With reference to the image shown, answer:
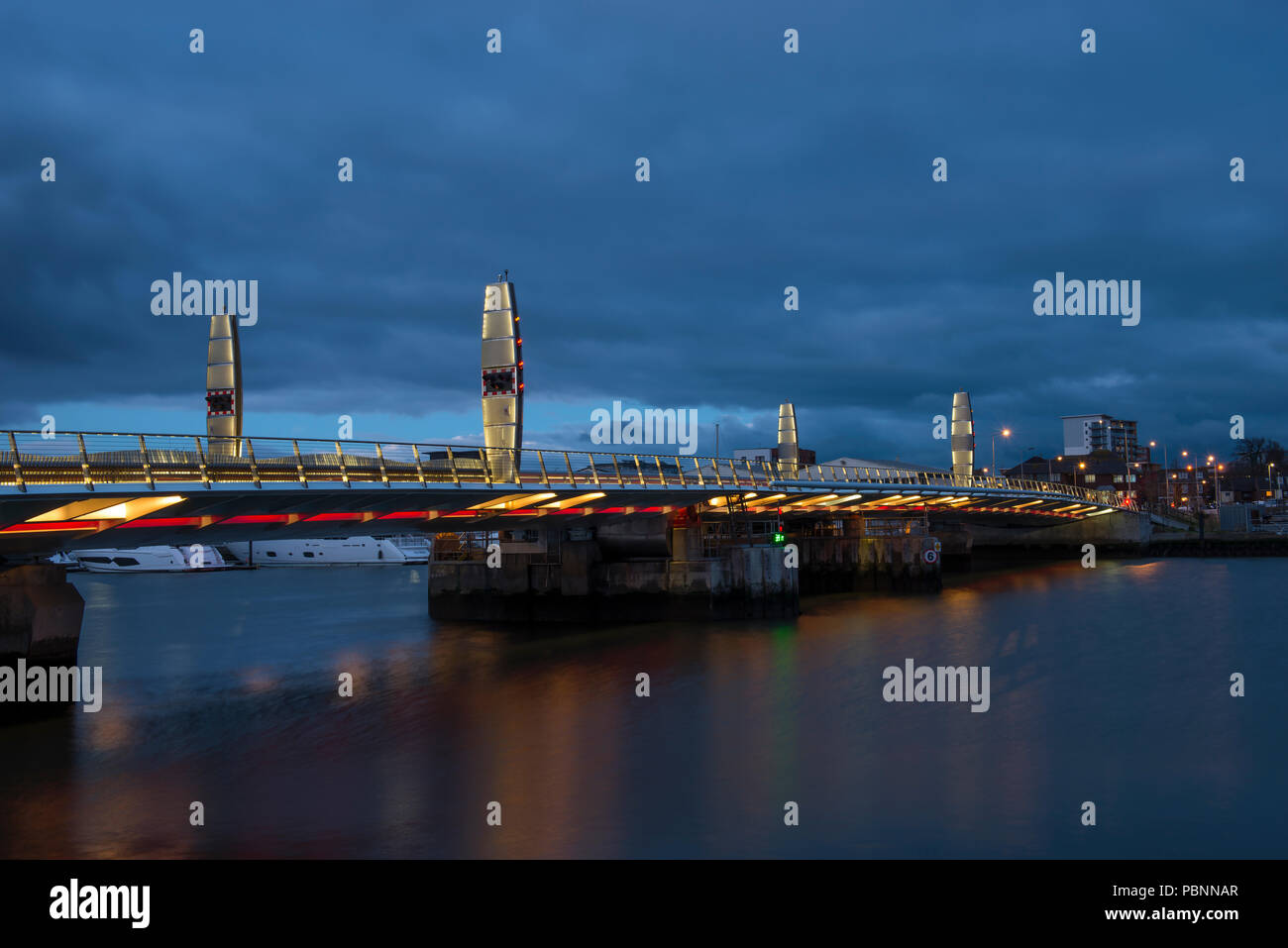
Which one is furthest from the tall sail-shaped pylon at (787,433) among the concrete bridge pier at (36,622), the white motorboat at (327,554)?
the concrete bridge pier at (36,622)

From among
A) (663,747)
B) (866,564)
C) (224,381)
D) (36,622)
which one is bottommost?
(663,747)

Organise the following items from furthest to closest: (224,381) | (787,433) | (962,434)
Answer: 1. (962,434)
2. (787,433)
3. (224,381)

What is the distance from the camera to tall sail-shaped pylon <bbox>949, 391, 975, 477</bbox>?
11594cm

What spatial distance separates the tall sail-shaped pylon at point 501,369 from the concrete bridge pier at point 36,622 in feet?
49.8

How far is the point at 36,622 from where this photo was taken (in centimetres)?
2631

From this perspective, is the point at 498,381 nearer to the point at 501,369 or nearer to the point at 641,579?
the point at 501,369

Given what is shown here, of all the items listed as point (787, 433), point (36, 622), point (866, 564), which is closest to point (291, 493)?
point (36, 622)

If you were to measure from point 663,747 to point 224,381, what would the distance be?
1150 inches

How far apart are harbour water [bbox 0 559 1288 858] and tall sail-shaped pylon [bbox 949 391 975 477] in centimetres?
6915

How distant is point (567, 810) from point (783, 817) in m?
4.10

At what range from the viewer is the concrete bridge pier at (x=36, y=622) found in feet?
85.1

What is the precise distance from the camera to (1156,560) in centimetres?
9925
